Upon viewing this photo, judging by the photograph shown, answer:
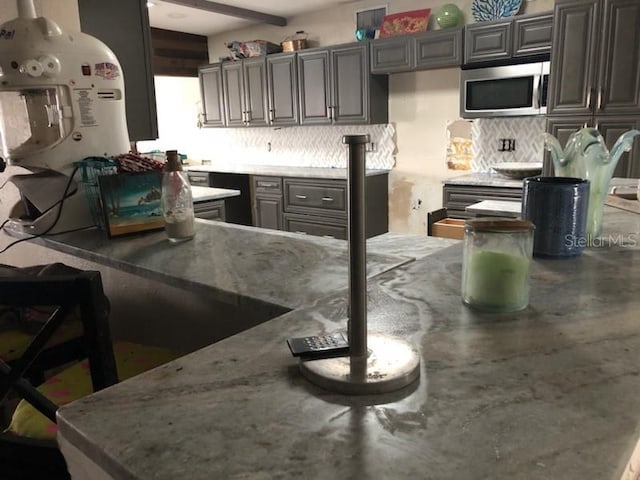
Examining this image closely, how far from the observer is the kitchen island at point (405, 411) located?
507 mm

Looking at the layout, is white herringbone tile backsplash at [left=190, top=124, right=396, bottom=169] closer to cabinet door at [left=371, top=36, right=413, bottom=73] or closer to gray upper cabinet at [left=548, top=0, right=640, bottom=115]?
cabinet door at [left=371, top=36, right=413, bottom=73]

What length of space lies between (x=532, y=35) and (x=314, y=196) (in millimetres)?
2198

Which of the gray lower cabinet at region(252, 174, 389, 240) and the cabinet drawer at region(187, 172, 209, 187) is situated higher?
the cabinet drawer at region(187, 172, 209, 187)

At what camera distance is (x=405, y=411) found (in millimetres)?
596

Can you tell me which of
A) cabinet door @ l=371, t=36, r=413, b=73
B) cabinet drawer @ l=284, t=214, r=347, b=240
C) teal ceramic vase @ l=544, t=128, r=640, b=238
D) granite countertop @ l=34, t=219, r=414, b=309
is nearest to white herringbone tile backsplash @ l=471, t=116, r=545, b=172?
cabinet door @ l=371, t=36, r=413, b=73

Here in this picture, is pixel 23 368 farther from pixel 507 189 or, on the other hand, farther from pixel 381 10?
pixel 381 10

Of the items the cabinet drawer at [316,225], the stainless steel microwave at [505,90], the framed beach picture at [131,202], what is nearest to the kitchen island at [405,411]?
the framed beach picture at [131,202]

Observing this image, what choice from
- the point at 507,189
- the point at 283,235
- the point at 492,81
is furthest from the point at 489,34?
the point at 283,235

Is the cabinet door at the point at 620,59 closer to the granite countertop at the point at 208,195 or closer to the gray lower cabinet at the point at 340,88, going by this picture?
the gray lower cabinet at the point at 340,88

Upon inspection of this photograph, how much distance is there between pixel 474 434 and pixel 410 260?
0.75 m

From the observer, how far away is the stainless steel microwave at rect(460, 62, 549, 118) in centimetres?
358

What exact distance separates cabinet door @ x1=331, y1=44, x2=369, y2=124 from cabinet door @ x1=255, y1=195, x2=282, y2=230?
100 centimetres

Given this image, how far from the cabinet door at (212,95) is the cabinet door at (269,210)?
1.20 m

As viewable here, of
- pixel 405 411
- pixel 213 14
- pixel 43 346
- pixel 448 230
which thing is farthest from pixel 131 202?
pixel 213 14
